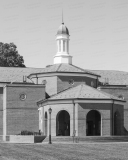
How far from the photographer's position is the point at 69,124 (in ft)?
187

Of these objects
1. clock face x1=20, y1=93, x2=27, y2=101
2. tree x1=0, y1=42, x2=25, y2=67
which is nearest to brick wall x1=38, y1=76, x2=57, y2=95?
clock face x1=20, y1=93, x2=27, y2=101

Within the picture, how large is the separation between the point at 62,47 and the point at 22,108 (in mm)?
11748

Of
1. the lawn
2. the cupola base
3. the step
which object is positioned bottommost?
the step

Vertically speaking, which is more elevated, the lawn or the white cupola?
the white cupola

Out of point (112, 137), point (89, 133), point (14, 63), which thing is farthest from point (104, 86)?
point (14, 63)

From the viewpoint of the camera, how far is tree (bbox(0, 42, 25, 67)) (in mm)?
91625

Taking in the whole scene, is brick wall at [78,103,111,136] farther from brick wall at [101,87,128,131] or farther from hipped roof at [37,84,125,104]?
brick wall at [101,87,128,131]

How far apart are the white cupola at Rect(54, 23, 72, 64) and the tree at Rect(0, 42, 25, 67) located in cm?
2777

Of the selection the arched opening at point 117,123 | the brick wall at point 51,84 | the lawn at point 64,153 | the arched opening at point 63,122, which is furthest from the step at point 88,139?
the lawn at point 64,153

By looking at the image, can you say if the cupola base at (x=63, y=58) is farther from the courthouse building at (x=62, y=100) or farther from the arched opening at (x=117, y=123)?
the arched opening at (x=117, y=123)

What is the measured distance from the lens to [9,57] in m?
92.1

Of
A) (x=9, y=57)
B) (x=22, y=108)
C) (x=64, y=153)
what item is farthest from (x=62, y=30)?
(x=64, y=153)

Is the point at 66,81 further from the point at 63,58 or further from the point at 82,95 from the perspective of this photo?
the point at 82,95

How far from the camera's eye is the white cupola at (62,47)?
64875 millimetres
